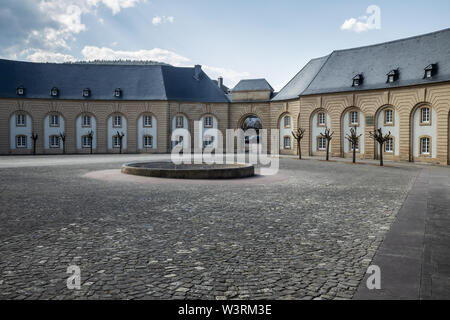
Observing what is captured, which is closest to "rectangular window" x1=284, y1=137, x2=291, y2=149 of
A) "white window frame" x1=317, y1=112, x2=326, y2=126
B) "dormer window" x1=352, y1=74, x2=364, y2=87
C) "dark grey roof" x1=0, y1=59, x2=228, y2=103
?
"white window frame" x1=317, y1=112, x2=326, y2=126

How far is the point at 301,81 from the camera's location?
4716 cm

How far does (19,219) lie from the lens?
8664 mm

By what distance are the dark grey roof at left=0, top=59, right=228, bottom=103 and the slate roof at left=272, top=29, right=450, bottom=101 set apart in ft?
44.6

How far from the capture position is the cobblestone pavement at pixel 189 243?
15.6 ft

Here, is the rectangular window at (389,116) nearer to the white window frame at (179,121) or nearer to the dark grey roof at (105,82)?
the dark grey roof at (105,82)

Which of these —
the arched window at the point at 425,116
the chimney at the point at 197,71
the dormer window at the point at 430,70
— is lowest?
the arched window at the point at 425,116

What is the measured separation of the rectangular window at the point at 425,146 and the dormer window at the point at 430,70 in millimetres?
5556

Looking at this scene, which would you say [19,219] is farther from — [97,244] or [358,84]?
[358,84]

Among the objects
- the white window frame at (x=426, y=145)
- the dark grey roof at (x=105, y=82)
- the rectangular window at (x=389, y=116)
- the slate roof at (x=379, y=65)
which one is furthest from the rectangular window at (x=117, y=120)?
the white window frame at (x=426, y=145)

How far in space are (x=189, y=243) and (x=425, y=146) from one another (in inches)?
1289

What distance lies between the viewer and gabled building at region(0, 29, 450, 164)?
34.3 metres

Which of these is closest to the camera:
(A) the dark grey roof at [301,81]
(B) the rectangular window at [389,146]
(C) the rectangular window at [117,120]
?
(B) the rectangular window at [389,146]

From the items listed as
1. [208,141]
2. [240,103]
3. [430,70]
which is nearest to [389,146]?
[430,70]

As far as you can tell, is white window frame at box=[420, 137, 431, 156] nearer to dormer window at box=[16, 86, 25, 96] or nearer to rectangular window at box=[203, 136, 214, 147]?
rectangular window at box=[203, 136, 214, 147]
